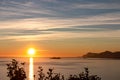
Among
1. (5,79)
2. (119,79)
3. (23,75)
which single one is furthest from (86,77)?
(119,79)

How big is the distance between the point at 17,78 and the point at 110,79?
3785 inches

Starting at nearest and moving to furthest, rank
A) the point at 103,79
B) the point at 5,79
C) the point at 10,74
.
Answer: the point at 10,74 < the point at 5,79 < the point at 103,79

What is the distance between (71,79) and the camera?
82.8 feet

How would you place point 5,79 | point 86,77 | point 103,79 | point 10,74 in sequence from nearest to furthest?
point 10,74 → point 86,77 → point 5,79 → point 103,79

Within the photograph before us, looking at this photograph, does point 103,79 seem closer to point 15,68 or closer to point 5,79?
point 5,79

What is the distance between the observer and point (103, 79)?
112000 millimetres

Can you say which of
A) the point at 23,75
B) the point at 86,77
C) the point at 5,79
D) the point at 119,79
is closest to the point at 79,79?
the point at 86,77

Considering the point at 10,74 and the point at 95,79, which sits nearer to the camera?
the point at 10,74

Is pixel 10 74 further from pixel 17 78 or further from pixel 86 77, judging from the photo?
pixel 86 77

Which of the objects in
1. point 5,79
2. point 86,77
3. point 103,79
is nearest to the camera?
point 86,77

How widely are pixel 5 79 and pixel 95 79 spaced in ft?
276

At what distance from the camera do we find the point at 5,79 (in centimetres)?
10475

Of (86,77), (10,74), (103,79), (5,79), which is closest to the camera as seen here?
(10,74)

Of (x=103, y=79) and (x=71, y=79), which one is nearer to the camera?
(x=71, y=79)
